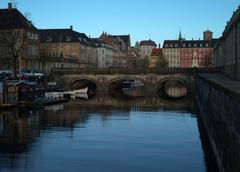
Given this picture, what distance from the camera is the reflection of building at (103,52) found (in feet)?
539

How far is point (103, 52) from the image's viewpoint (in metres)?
165

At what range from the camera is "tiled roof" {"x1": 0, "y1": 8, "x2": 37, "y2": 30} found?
97.2 meters

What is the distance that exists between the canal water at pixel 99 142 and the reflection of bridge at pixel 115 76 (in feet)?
130

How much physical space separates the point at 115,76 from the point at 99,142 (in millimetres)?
62091

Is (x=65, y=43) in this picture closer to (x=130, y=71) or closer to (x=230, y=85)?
(x=130, y=71)

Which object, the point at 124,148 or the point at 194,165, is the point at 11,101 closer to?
the point at 124,148

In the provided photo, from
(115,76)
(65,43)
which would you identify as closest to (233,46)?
(115,76)

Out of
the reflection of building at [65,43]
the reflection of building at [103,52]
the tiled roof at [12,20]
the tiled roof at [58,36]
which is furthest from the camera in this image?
the reflection of building at [103,52]

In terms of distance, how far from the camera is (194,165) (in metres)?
25.4

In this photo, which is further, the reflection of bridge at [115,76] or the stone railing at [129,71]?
the reflection of bridge at [115,76]

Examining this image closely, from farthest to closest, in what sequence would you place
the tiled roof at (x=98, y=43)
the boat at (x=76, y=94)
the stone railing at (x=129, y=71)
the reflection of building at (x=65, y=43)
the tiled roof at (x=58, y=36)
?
the tiled roof at (x=98, y=43) < the tiled roof at (x=58, y=36) < the reflection of building at (x=65, y=43) < the stone railing at (x=129, y=71) < the boat at (x=76, y=94)

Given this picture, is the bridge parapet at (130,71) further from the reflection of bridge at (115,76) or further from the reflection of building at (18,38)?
the reflection of building at (18,38)

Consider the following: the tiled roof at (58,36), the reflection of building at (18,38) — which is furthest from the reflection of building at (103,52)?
the reflection of building at (18,38)

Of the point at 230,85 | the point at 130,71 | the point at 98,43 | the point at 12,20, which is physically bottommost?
the point at 230,85
